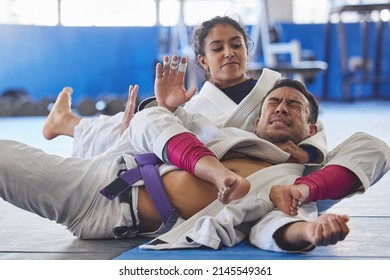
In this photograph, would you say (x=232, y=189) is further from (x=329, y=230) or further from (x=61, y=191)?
(x=61, y=191)

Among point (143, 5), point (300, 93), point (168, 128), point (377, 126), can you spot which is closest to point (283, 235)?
point (168, 128)

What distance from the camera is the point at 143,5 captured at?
671 centimetres

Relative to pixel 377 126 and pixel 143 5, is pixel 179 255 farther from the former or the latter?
pixel 143 5

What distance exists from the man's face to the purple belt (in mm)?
239

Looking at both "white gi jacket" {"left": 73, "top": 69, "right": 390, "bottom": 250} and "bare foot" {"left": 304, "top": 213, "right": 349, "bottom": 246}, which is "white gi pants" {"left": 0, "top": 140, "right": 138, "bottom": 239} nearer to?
"white gi jacket" {"left": 73, "top": 69, "right": 390, "bottom": 250}

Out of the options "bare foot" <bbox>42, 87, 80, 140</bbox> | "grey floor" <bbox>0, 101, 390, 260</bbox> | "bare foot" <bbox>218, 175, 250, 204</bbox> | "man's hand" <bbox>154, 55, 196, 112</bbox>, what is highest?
"man's hand" <bbox>154, 55, 196, 112</bbox>

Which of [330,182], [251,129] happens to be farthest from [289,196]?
[251,129]

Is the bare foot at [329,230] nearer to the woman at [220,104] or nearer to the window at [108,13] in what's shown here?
the woman at [220,104]

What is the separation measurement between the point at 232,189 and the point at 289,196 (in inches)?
4.2

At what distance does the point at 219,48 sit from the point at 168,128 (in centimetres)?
Answer: 54

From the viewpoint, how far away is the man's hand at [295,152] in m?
1.29

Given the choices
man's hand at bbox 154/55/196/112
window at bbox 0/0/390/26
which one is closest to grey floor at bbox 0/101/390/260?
man's hand at bbox 154/55/196/112

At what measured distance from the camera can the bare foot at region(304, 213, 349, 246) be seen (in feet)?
3.20

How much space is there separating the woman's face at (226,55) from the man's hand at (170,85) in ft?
0.94
